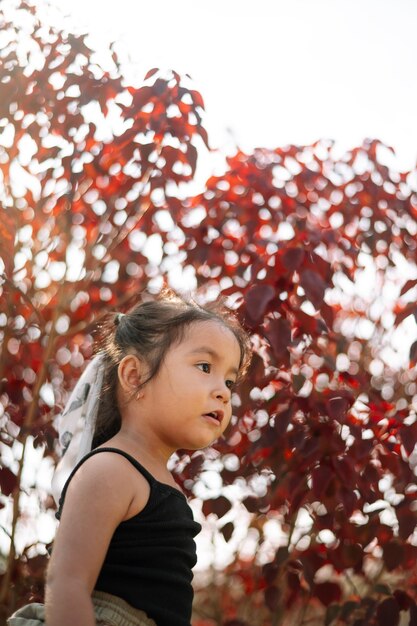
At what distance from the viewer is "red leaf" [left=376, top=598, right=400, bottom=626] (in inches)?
119

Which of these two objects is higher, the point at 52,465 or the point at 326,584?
the point at 52,465

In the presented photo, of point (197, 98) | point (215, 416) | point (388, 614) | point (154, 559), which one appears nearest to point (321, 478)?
point (388, 614)

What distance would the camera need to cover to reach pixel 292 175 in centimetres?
342

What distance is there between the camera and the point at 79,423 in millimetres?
2441

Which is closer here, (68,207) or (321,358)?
(321,358)

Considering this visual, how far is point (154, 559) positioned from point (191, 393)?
360mm

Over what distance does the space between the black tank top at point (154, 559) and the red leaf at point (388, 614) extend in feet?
3.50

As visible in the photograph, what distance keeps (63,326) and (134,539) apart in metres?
1.67

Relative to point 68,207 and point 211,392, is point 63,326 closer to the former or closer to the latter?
point 68,207

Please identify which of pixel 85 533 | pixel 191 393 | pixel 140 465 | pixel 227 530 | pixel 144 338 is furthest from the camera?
pixel 227 530

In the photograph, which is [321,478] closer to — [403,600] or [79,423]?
[403,600]

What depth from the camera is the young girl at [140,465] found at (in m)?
1.91

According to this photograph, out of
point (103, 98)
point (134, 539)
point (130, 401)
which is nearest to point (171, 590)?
point (134, 539)

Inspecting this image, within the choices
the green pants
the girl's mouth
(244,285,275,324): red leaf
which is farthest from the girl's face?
(244,285,275,324): red leaf
